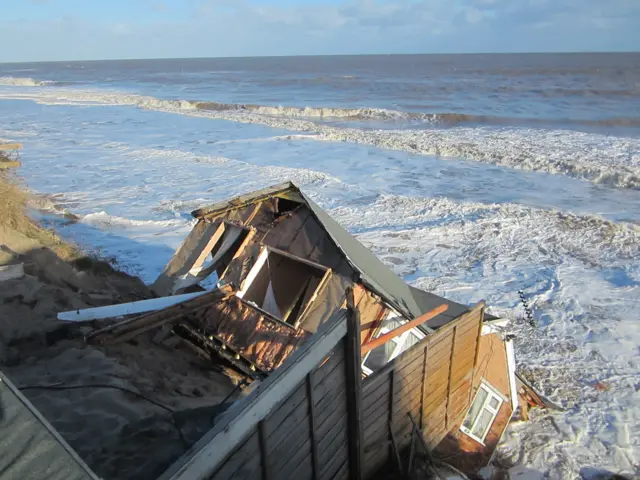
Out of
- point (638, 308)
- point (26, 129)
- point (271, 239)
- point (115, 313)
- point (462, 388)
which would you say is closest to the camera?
point (462, 388)

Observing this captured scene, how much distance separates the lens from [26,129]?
3431cm

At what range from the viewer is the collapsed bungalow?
18.4ft

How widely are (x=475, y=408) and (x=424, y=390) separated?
182 cm

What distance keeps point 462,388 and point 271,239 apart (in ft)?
11.6

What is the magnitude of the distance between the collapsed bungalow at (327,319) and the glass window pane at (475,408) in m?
0.02

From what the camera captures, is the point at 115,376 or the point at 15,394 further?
the point at 115,376

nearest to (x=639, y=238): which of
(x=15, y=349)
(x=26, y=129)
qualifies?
(x=15, y=349)

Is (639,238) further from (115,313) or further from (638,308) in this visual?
(115,313)

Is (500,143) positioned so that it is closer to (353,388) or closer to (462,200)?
(462,200)

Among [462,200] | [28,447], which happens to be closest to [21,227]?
[28,447]

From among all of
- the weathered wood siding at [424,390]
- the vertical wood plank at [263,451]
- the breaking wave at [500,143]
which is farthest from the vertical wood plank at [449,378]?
the breaking wave at [500,143]

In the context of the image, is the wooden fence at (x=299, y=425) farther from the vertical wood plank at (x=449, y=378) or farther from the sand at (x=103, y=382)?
the vertical wood plank at (x=449, y=378)

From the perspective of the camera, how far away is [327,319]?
261 inches

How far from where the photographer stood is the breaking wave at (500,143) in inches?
892
